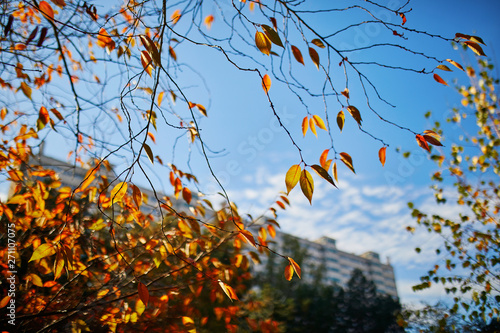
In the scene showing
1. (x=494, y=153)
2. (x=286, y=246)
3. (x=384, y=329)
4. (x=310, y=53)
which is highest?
(x=286, y=246)

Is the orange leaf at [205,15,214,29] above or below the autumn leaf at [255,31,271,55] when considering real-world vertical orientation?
above

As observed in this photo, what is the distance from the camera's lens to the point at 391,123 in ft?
4.15

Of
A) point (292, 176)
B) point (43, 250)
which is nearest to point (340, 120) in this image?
point (292, 176)

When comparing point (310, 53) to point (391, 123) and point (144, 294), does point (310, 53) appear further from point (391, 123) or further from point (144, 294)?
point (144, 294)

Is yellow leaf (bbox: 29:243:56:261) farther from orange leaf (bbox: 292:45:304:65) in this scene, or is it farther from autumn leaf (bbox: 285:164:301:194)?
orange leaf (bbox: 292:45:304:65)

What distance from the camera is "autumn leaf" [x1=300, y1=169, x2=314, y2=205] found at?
99 centimetres

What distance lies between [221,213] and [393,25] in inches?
80.9

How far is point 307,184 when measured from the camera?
1.00 m

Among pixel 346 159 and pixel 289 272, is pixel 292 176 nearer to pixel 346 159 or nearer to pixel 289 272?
pixel 346 159

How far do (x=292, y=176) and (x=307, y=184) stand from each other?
0.06m

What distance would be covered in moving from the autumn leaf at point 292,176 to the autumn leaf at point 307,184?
0.02 metres

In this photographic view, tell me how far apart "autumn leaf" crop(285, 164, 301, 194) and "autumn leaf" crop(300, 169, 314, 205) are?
0.06ft

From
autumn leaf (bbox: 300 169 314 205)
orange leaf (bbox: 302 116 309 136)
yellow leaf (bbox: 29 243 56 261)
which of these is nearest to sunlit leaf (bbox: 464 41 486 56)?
orange leaf (bbox: 302 116 309 136)

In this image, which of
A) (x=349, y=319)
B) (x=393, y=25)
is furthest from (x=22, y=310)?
(x=349, y=319)
